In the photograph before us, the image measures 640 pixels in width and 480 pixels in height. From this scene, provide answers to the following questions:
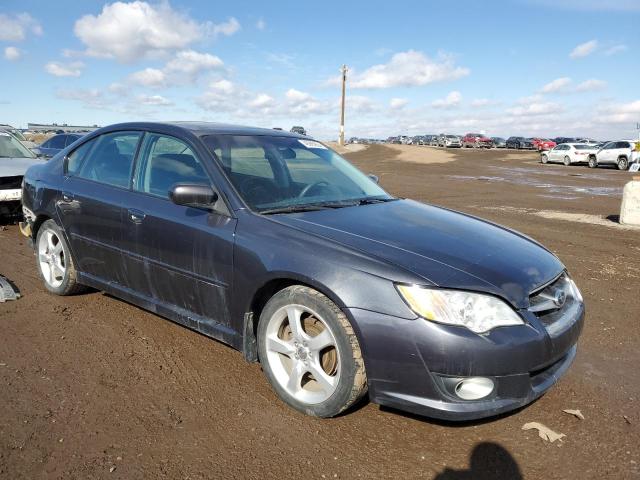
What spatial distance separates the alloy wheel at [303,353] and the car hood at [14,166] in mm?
7034

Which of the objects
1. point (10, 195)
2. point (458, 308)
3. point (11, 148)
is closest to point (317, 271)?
point (458, 308)

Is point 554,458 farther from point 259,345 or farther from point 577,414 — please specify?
point 259,345

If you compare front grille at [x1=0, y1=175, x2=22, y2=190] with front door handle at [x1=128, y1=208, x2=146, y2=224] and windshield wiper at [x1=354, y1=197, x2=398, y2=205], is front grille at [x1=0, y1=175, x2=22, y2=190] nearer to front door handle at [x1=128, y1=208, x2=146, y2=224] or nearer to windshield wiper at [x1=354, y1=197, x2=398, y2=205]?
front door handle at [x1=128, y1=208, x2=146, y2=224]

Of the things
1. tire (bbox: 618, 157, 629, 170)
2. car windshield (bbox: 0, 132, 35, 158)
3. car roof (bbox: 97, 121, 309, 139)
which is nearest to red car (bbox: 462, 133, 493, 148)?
tire (bbox: 618, 157, 629, 170)

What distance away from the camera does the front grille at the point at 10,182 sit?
8531mm

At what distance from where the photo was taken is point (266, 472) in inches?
104

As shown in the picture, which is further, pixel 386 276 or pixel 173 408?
pixel 173 408

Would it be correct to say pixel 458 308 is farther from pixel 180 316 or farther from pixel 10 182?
pixel 10 182

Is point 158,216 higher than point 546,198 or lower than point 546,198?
higher

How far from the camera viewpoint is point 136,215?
3975 mm

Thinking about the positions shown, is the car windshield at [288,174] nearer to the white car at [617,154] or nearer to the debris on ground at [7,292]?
the debris on ground at [7,292]

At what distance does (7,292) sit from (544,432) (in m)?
4.64

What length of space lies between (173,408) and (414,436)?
1393 mm

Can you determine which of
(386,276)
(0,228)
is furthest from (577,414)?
(0,228)
